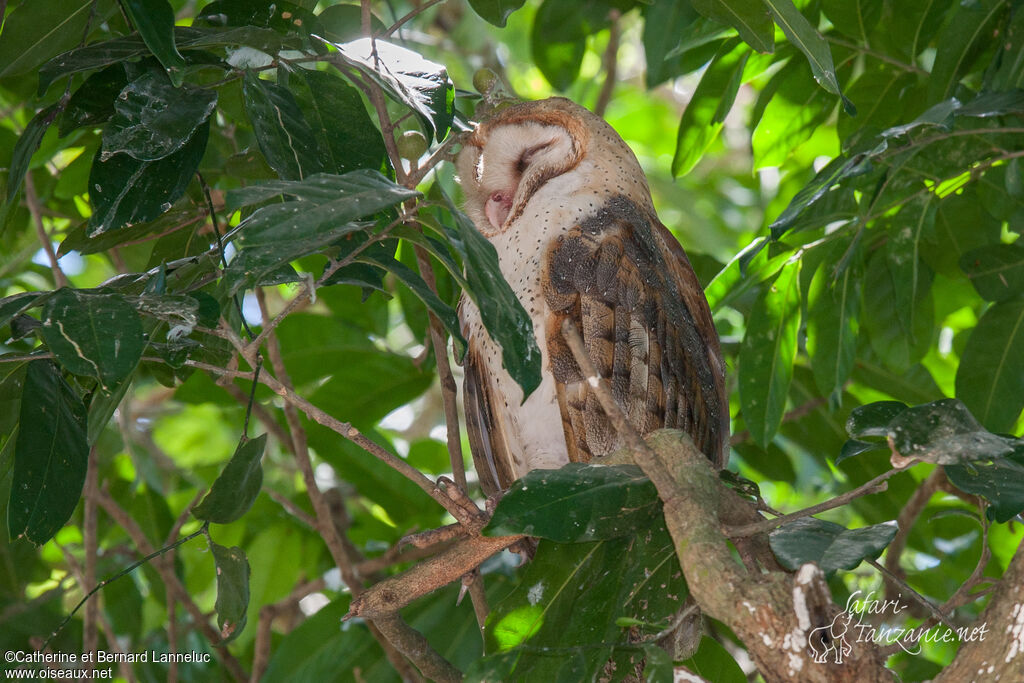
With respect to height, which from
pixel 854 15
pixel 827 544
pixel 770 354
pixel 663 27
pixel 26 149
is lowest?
pixel 770 354

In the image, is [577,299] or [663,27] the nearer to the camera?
[577,299]

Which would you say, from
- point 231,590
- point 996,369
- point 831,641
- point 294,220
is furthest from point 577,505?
point 996,369

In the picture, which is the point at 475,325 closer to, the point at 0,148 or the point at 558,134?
the point at 558,134

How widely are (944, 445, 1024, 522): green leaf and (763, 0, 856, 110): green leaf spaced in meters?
0.46

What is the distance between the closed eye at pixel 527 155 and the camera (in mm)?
1562

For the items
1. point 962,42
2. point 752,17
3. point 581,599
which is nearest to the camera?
point 581,599

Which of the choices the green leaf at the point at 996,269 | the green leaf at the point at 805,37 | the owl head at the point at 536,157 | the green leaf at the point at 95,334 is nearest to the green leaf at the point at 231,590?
the green leaf at the point at 95,334

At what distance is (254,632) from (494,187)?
4.04 ft

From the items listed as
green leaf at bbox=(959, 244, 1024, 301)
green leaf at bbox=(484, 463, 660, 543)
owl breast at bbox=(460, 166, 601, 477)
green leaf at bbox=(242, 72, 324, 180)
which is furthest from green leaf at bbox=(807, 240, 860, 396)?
green leaf at bbox=(242, 72, 324, 180)

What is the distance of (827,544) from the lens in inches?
30.8

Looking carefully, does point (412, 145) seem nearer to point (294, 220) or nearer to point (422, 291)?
point (422, 291)

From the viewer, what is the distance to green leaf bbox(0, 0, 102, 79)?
1.15 m

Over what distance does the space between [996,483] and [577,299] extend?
0.63 metres

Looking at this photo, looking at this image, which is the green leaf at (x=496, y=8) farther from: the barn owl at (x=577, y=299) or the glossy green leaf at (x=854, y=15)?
the glossy green leaf at (x=854, y=15)
